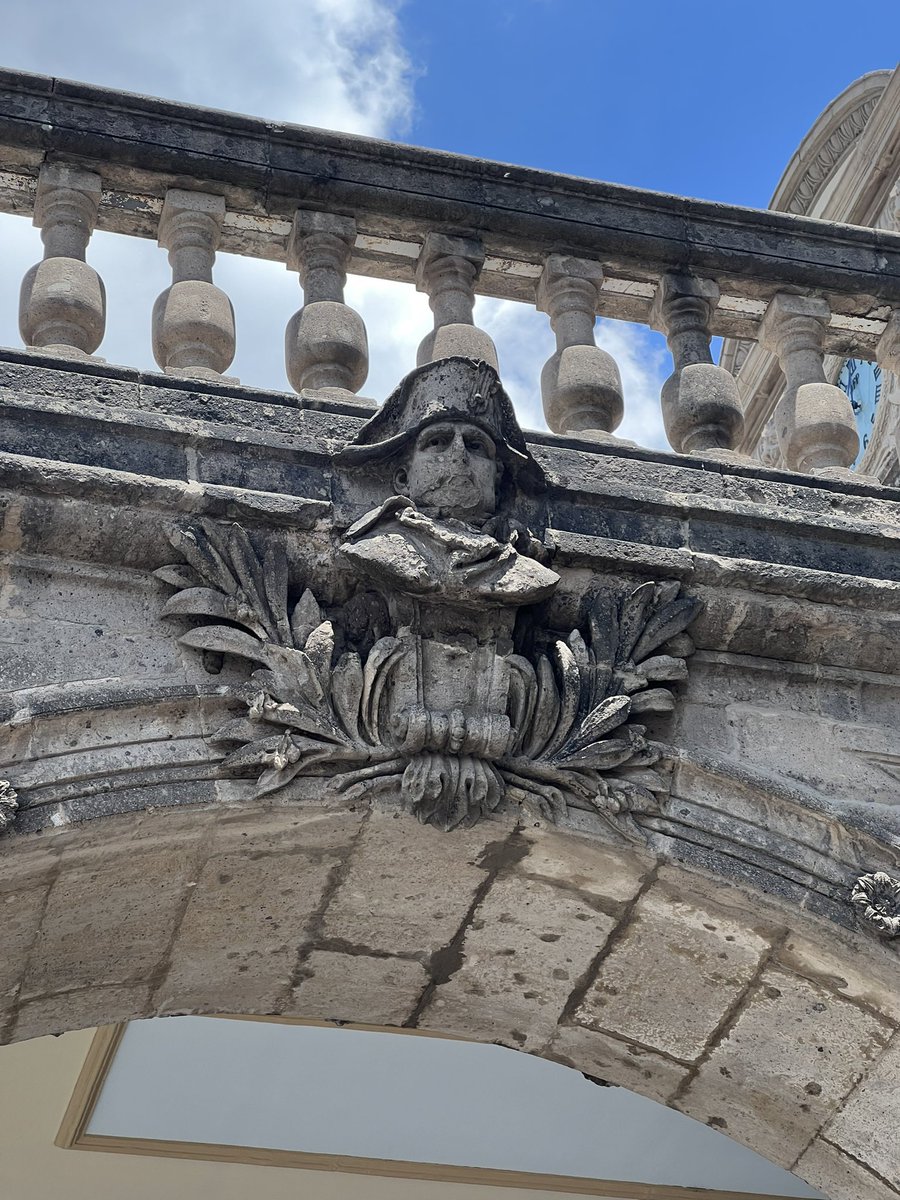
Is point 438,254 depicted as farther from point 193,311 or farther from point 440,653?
point 440,653

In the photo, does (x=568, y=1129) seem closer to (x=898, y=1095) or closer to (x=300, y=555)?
(x=898, y=1095)

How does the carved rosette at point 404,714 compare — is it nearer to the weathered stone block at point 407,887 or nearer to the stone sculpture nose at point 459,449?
the weathered stone block at point 407,887

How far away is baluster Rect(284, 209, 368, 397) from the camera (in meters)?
4.29

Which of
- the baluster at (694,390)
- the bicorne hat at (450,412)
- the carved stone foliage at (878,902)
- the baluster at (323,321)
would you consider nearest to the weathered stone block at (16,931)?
the bicorne hat at (450,412)

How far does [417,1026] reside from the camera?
14.1 feet

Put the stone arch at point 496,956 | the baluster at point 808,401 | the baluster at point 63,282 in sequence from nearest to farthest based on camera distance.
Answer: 1. the stone arch at point 496,956
2. the baluster at point 63,282
3. the baluster at point 808,401

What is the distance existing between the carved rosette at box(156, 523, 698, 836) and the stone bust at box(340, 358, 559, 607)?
0.15 m

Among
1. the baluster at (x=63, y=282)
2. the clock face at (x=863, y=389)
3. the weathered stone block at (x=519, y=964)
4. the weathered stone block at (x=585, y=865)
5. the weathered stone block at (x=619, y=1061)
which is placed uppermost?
the clock face at (x=863, y=389)

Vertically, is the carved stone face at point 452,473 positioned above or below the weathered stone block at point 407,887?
above

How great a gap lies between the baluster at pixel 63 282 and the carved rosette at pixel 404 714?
2.40 ft

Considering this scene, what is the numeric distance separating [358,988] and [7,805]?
1.15m

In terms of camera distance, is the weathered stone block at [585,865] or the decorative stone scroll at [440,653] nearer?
the decorative stone scroll at [440,653]

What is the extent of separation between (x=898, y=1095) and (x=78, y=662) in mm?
2079

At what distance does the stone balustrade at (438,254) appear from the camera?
432 cm
